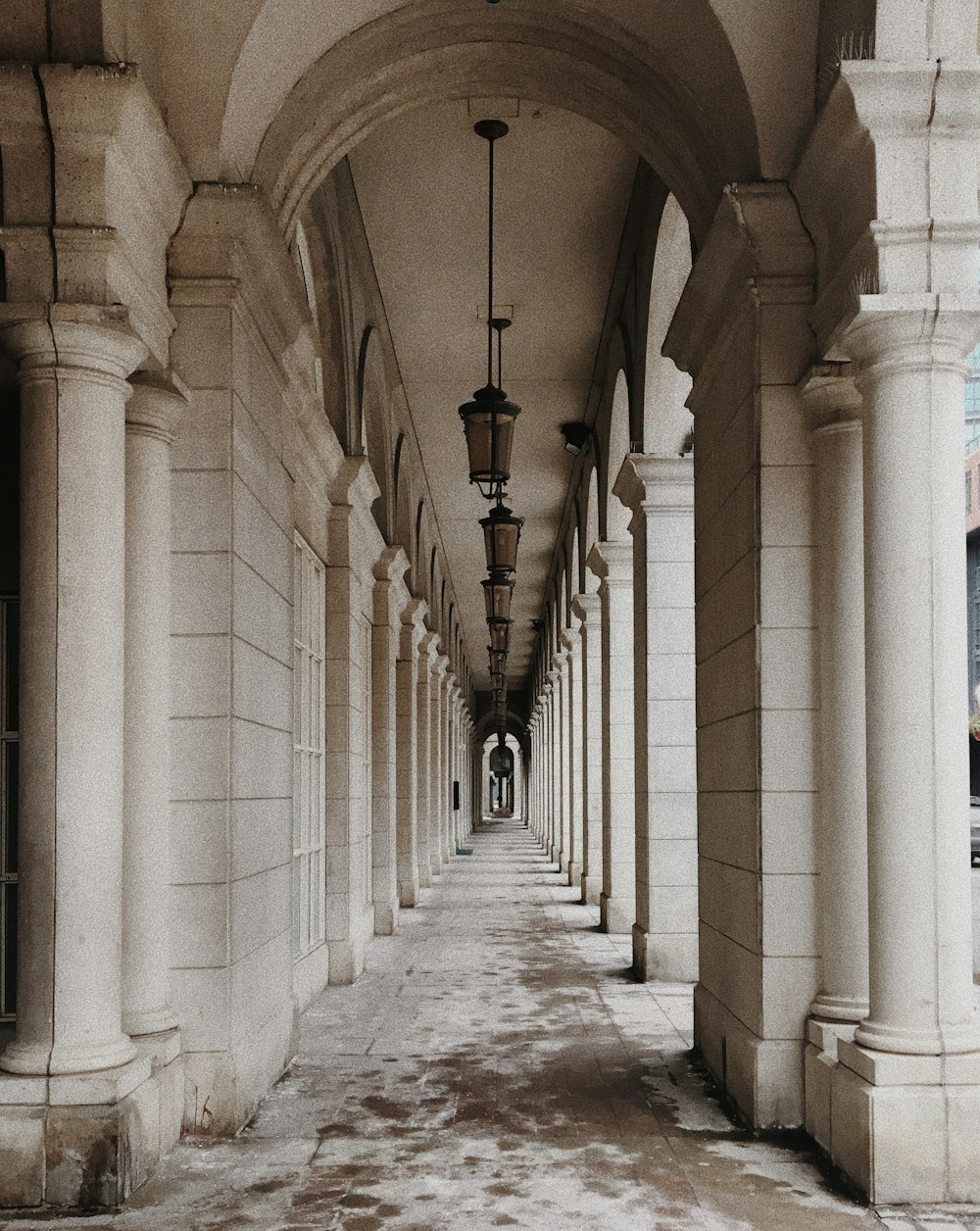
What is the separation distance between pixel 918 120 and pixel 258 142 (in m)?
2.96

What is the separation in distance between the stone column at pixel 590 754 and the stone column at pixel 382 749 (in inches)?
149

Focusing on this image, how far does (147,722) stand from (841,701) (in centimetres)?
287

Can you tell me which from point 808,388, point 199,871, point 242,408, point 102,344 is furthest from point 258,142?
point 199,871

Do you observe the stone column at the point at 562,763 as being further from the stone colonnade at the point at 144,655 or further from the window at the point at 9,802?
the window at the point at 9,802

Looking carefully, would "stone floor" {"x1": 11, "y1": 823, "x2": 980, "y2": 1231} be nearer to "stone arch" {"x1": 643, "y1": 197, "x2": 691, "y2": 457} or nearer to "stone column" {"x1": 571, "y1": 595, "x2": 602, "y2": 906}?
"stone arch" {"x1": 643, "y1": 197, "x2": 691, "y2": 457}

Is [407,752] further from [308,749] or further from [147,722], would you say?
[147,722]

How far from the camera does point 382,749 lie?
1309 cm

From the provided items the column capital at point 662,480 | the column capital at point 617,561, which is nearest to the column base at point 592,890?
the column capital at point 617,561

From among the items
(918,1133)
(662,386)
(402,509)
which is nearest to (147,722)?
(918,1133)

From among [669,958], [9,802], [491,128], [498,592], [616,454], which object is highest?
[491,128]

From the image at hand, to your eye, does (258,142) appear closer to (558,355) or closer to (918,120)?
(918,120)

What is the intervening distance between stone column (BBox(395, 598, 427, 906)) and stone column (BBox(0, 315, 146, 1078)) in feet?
35.5

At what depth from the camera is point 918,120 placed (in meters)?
4.77

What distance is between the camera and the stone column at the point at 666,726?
9.61 meters
